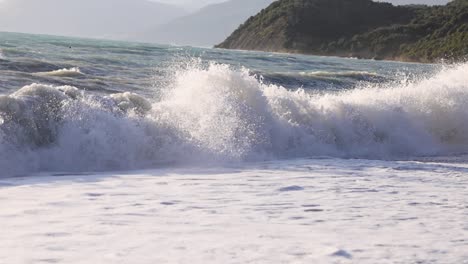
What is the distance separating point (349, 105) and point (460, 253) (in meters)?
8.14

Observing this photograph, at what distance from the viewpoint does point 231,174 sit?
7828mm

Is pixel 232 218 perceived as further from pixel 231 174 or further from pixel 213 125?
pixel 213 125

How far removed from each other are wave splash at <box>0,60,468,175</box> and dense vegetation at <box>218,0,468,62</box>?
72.0 m

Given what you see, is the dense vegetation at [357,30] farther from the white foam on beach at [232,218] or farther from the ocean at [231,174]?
the white foam on beach at [232,218]

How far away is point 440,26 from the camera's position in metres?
98.5

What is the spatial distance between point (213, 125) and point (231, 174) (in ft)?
7.26

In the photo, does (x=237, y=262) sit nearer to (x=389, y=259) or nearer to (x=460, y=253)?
(x=389, y=259)

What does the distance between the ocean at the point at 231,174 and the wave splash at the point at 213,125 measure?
27mm

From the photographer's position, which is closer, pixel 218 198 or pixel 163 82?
pixel 218 198

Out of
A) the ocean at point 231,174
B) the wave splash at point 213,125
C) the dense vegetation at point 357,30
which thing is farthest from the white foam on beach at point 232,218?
the dense vegetation at point 357,30

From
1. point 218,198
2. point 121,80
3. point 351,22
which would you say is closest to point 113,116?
point 218,198

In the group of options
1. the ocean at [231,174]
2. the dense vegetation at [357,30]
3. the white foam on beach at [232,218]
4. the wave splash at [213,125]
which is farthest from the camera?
the dense vegetation at [357,30]

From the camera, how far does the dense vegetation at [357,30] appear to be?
92375 mm

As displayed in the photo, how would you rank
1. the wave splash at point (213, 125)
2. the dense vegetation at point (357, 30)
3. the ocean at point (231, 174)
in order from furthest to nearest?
the dense vegetation at point (357, 30) < the wave splash at point (213, 125) < the ocean at point (231, 174)
